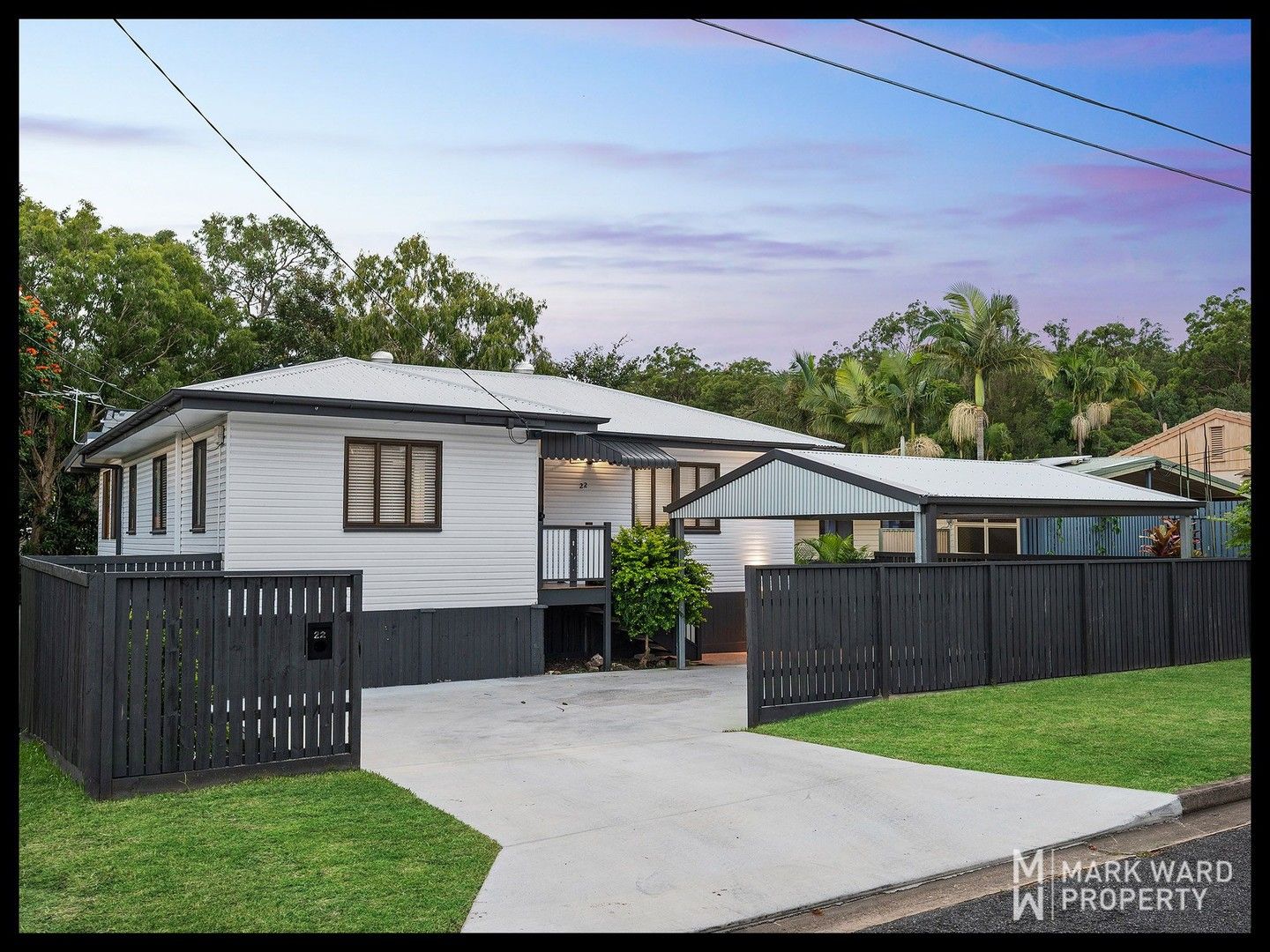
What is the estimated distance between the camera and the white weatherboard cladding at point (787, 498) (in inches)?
566

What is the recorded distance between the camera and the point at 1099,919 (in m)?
5.06

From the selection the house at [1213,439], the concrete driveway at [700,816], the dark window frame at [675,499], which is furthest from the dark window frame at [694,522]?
the house at [1213,439]

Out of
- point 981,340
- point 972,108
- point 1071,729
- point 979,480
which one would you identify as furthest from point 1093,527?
point 1071,729

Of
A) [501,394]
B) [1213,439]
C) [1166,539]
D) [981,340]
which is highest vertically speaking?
[981,340]

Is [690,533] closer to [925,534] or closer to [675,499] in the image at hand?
[675,499]

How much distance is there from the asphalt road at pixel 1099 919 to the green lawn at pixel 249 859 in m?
2.28

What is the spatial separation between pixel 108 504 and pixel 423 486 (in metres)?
13.6

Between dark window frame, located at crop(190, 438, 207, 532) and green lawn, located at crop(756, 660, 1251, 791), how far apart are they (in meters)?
9.97

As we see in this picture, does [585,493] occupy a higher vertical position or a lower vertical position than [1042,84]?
lower

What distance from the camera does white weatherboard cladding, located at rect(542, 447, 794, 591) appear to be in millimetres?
19422

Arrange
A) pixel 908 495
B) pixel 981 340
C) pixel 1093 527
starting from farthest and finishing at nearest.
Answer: pixel 981 340
pixel 1093 527
pixel 908 495

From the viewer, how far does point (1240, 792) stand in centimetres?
754

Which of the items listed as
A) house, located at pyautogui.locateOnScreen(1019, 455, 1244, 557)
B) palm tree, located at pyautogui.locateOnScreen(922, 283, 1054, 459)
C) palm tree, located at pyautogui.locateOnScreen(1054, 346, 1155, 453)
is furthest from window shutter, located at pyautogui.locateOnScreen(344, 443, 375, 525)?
palm tree, located at pyautogui.locateOnScreen(1054, 346, 1155, 453)
